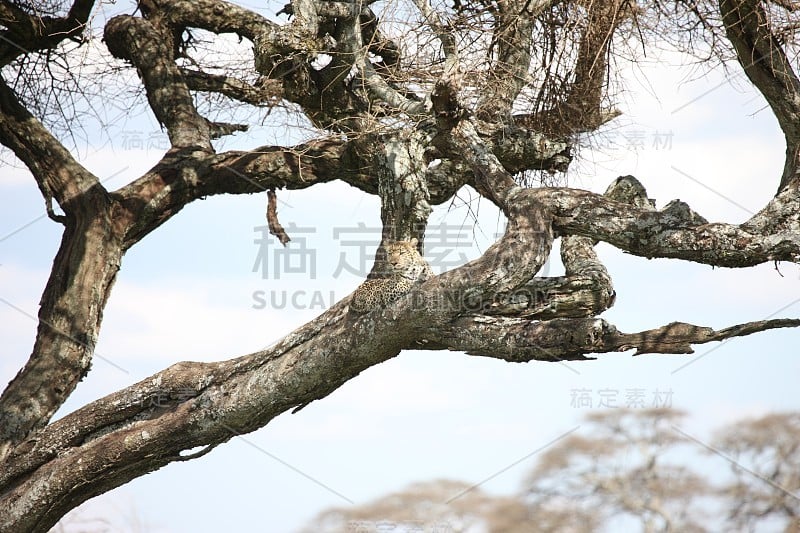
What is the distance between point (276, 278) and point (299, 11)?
1309 millimetres

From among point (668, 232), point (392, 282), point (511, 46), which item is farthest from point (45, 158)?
point (668, 232)

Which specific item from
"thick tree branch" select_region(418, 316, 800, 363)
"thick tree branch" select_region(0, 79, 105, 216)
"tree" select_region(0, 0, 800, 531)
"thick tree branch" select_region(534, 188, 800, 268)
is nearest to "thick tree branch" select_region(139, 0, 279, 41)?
"tree" select_region(0, 0, 800, 531)

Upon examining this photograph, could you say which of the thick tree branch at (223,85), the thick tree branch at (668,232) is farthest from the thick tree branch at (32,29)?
the thick tree branch at (668,232)

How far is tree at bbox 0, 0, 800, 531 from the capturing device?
11.2 feet

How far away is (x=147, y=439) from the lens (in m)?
3.86

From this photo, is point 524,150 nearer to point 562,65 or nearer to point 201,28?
point 562,65

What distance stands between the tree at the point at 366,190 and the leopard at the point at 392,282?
4cm

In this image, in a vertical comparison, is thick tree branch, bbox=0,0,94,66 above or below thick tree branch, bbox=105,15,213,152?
above

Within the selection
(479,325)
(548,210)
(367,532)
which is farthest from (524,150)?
(367,532)

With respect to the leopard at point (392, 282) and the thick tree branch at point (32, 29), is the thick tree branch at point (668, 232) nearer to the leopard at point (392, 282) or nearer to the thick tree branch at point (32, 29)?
the leopard at point (392, 282)

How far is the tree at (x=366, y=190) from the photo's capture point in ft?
11.2

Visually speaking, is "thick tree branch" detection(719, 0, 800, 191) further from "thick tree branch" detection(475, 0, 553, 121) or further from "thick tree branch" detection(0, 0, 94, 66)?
"thick tree branch" detection(0, 0, 94, 66)

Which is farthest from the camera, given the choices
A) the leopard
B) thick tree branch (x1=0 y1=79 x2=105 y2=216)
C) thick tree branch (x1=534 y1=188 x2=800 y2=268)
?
thick tree branch (x1=0 y1=79 x2=105 y2=216)

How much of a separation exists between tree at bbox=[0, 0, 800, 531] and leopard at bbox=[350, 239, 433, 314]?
0.13 ft
